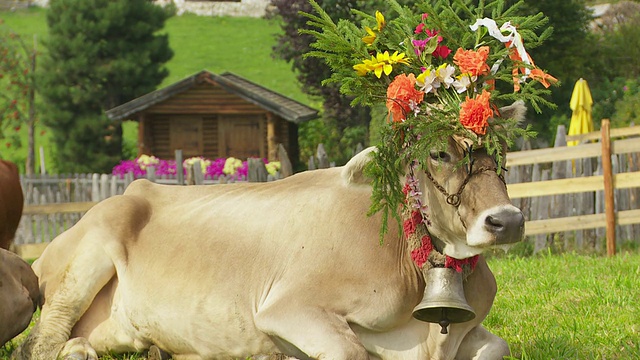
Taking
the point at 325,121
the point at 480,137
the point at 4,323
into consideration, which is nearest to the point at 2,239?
the point at 4,323

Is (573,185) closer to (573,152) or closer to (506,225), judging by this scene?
(573,152)

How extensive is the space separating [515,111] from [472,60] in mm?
383

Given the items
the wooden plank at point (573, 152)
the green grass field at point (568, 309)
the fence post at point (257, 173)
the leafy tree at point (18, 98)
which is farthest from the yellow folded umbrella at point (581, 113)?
the leafy tree at point (18, 98)

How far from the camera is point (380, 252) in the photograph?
14.6 ft

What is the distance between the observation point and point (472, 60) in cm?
409

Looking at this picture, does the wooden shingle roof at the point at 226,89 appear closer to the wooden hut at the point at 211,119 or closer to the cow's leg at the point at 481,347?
the wooden hut at the point at 211,119

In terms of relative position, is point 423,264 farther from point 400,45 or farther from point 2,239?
point 2,239

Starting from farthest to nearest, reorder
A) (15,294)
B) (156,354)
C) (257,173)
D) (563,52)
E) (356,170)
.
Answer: (563,52)
(257,173)
(15,294)
(156,354)
(356,170)

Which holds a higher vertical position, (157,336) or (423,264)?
(423,264)

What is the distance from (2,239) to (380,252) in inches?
267

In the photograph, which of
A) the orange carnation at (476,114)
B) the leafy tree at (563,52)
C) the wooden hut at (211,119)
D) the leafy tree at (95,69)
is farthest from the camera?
the leafy tree at (95,69)

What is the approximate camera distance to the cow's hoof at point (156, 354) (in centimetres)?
509

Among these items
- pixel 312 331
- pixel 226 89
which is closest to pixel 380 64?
pixel 312 331

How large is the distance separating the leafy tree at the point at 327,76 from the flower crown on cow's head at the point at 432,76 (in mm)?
23100
